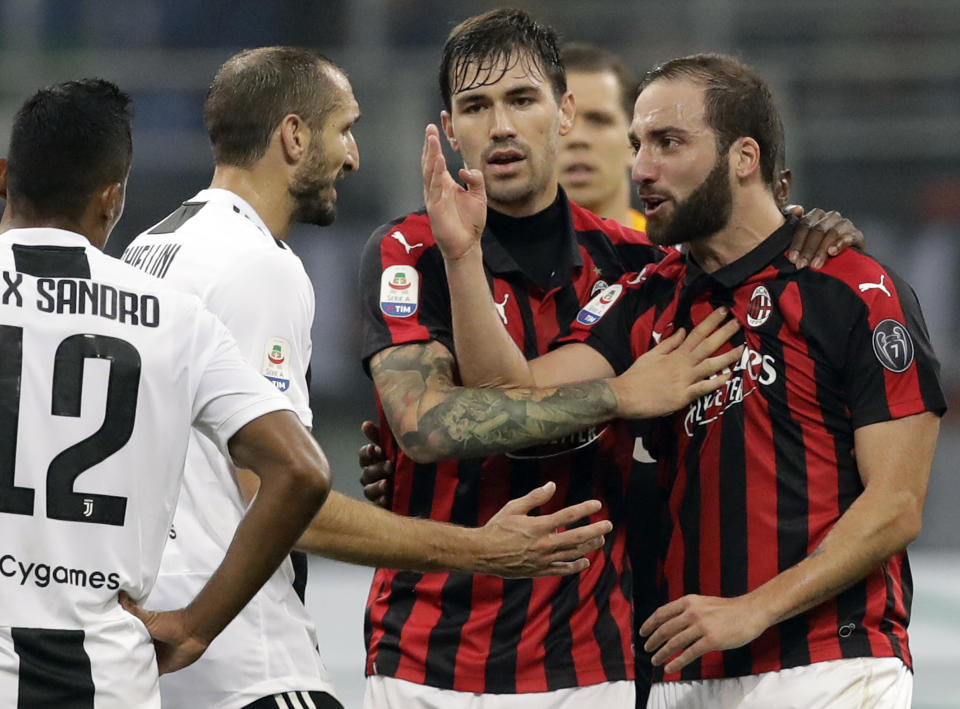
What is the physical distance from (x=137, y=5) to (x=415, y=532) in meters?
12.9

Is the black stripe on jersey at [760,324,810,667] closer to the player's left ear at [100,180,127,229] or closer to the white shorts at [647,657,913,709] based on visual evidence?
the white shorts at [647,657,913,709]

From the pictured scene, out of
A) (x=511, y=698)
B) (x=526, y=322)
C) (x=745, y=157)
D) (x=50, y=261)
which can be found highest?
(x=745, y=157)

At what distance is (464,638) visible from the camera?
146 inches

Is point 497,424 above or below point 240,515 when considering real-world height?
above

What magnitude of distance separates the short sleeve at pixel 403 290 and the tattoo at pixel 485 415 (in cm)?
18

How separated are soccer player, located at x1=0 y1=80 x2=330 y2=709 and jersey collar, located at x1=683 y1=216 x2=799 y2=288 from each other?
1314 mm

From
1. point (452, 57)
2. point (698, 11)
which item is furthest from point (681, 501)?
point (698, 11)

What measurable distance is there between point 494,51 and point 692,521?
1411mm

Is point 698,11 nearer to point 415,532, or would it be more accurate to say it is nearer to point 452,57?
point 452,57

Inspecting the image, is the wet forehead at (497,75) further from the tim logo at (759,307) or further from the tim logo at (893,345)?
the tim logo at (893,345)

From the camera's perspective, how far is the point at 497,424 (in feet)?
11.5

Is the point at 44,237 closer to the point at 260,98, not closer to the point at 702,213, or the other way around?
the point at 260,98

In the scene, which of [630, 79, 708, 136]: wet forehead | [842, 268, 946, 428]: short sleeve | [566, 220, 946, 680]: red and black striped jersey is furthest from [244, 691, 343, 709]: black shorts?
[630, 79, 708, 136]: wet forehead

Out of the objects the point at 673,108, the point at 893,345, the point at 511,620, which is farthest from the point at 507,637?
the point at 673,108
